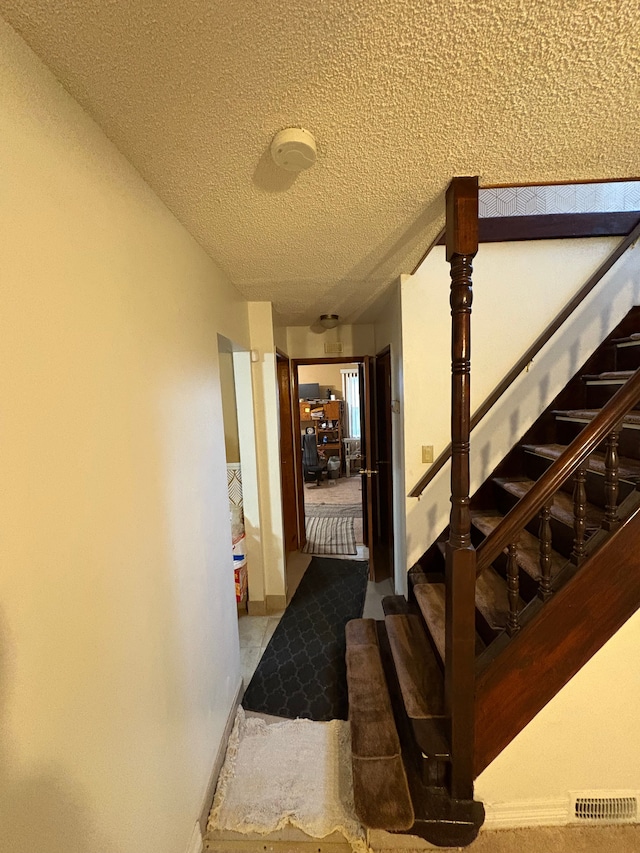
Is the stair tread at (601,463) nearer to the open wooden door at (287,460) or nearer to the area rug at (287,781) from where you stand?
the area rug at (287,781)

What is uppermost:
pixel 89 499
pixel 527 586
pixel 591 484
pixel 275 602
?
pixel 89 499

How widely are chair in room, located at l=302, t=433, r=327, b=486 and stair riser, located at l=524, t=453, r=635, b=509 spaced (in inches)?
184

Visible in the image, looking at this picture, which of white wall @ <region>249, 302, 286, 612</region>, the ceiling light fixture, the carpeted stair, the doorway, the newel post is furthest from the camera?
the doorway

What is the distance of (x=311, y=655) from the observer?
7.18 feet

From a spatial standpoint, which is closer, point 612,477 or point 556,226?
point 612,477

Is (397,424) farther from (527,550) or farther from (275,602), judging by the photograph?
(275,602)

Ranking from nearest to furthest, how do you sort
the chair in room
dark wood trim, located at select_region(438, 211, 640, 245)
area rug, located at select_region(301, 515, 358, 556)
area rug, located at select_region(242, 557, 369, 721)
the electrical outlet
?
1. area rug, located at select_region(242, 557, 369, 721)
2. dark wood trim, located at select_region(438, 211, 640, 245)
3. the electrical outlet
4. area rug, located at select_region(301, 515, 358, 556)
5. the chair in room

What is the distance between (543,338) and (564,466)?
42.0 inches

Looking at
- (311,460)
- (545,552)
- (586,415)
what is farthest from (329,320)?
(311,460)

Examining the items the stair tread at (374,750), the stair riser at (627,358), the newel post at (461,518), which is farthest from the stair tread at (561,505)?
the stair tread at (374,750)

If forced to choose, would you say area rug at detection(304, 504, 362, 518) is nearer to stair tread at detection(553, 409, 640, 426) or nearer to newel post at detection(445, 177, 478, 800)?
stair tread at detection(553, 409, 640, 426)

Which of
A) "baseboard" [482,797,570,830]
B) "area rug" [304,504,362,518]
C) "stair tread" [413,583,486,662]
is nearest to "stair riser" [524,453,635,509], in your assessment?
"stair tread" [413,583,486,662]

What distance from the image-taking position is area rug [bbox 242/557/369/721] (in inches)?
73.0

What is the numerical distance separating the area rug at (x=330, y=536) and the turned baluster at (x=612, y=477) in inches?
108
